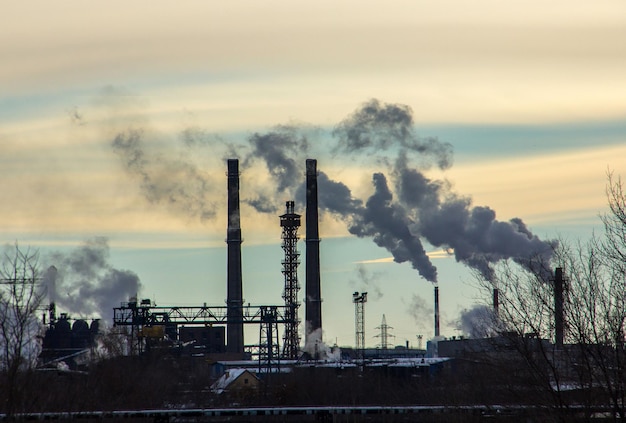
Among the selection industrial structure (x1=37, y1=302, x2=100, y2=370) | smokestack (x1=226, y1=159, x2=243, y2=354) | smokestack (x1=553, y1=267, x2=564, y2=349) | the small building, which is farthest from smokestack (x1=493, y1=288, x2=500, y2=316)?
industrial structure (x1=37, y1=302, x2=100, y2=370)

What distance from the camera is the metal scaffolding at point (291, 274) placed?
299ft

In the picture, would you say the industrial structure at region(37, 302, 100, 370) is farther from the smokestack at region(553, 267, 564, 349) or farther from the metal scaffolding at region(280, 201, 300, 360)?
the smokestack at region(553, 267, 564, 349)

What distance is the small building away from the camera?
70.6 m

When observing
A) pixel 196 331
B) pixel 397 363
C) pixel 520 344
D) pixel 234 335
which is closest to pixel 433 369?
pixel 397 363

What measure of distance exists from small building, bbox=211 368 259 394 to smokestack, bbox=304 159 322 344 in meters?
12.3

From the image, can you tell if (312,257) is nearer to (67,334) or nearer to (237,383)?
(237,383)

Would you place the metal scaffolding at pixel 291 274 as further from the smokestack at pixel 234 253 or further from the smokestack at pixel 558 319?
the smokestack at pixel 558 319

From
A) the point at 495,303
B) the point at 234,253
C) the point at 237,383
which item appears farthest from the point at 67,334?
the point at 495,303

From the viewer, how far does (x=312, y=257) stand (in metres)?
86.9

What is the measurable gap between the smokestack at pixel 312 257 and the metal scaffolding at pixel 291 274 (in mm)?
2961

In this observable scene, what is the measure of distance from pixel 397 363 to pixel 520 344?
5449 cm

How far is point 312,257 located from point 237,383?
16.4m

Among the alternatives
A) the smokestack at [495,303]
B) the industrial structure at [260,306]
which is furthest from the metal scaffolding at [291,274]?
the smokestack at [495,303]

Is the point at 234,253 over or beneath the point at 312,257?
over
